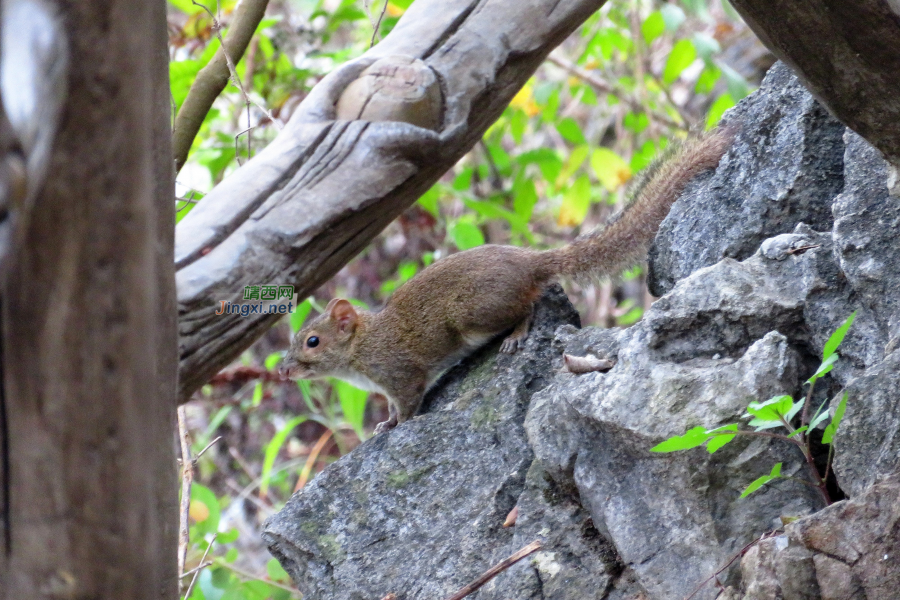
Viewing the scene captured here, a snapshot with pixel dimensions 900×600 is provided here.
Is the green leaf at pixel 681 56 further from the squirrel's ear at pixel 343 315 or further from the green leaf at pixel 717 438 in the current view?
the green leaf at pixel 717 438

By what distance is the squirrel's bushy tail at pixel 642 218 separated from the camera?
10.8ft

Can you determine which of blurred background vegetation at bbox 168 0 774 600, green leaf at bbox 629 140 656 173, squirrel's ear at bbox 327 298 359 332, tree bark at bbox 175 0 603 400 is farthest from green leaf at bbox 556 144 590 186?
tree bark at bbox 175 0 603 400

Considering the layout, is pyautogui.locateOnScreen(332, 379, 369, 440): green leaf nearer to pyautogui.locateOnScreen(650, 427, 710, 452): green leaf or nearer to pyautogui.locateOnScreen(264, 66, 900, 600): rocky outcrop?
pyautogui.locateOnScreen(264, 66, 900, 600): rocky outcrop

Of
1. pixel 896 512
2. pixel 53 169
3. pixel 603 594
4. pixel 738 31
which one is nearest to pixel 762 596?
pixel 896 512

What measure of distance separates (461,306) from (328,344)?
2.69 ft

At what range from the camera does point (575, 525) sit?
2.59 m

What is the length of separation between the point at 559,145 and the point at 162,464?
8078 millimetres

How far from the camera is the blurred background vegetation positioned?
189 inches

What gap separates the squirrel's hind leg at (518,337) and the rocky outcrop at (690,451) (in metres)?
0.05

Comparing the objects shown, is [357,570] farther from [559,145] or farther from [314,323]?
[559,145]

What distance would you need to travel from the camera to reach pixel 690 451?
2.29 m

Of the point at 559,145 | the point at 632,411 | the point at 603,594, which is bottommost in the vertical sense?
the point at 603,594

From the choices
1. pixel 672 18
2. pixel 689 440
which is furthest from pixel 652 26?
pixel 689 440

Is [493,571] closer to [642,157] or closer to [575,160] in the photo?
[575,160]
